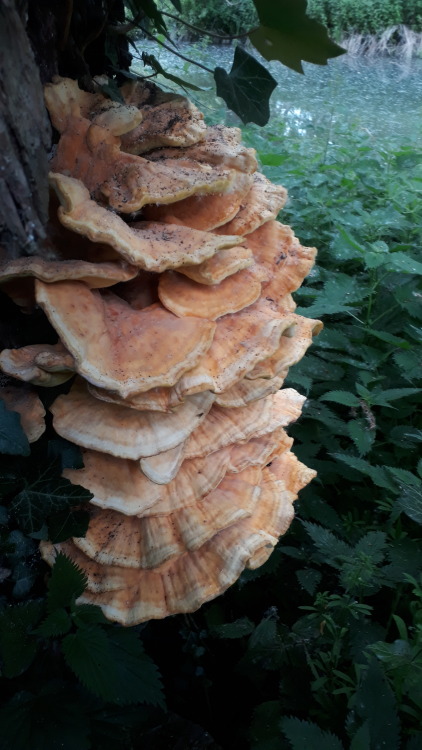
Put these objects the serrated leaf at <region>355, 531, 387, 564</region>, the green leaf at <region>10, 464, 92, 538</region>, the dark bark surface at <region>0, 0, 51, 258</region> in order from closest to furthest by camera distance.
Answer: the dark bark surface at <region>0, 0, 51, 258</region> → the green leaf at <region>10, 464, 92, 538</region> → the serrated leaf at <region>355, 531, 387, 564</region>

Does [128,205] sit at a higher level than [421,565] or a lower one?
higher

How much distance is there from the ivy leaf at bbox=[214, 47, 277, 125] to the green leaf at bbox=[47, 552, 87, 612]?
4.55 feet

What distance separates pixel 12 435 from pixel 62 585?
1.33 ft

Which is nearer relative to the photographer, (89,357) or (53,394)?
(89,357)

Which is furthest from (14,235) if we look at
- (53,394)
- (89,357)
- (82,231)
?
(53,394)

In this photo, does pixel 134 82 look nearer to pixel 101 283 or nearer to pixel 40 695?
pixel 101 283

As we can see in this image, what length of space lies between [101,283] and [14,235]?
0.69 feet

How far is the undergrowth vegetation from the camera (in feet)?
4.43

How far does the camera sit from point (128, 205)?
4.10 ft

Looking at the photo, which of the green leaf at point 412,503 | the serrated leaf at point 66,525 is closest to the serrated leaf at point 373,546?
the green leaf at point 412,503

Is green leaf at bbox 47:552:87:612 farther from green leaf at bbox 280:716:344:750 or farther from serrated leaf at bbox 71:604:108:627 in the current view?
green leaf at bbox 280:716:344:750

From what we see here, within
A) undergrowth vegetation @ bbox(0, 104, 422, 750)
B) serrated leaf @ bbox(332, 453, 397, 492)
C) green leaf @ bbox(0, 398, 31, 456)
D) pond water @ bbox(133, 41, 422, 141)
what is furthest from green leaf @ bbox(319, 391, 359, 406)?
pond water @ bbox(133, 41, 422, 141)

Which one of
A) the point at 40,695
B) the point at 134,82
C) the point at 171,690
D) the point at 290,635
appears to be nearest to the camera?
the point at 40,695

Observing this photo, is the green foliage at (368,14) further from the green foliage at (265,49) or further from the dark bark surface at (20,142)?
the dark bark surface at (20,142)
